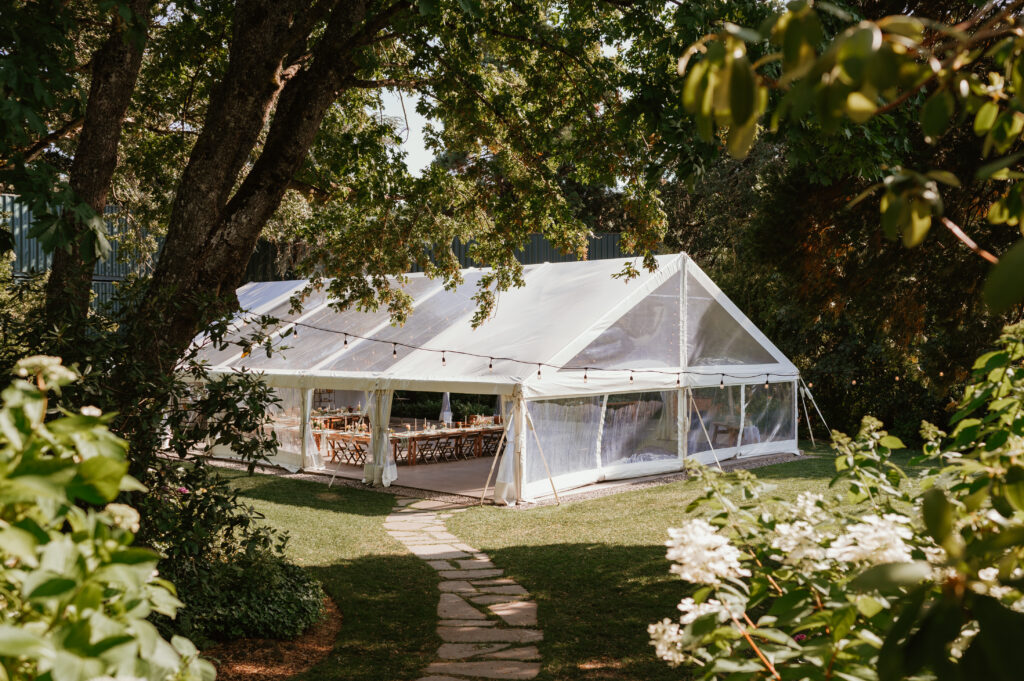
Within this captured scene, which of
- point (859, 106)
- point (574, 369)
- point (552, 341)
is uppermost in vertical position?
point (859, 106)

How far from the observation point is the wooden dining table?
1439 centimetres

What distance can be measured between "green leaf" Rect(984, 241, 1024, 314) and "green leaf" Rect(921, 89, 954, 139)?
0.35 metres

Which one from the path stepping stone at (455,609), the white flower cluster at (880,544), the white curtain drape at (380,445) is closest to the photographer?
the white flower cluster at (880,544)

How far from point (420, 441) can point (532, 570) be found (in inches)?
304

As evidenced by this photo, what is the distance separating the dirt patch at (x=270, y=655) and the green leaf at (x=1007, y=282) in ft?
16.7

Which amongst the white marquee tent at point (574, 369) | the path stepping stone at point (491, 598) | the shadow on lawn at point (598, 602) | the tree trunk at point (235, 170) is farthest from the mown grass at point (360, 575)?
the tree trunk at point (235, 170)

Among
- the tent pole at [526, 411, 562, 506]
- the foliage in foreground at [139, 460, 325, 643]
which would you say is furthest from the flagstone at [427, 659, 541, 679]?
the tent pole at [526, 411, 562, 506]

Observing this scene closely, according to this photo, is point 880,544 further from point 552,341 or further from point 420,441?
→ point 420,441

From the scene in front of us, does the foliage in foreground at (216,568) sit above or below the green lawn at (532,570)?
above

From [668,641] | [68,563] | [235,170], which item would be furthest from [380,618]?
[68,563]

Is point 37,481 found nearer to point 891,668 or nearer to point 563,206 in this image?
point 891,668

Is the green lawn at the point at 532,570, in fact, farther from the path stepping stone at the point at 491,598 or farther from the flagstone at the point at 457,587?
the path stepping stone at the point at 491,598

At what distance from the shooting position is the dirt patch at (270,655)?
16.5 feet

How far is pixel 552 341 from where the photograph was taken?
11703 millimetres
